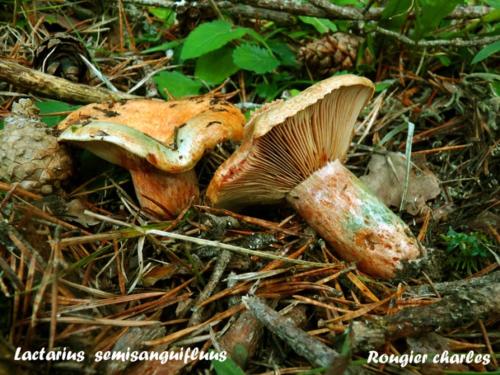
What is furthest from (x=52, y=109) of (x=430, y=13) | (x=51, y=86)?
(x=430, y=13)

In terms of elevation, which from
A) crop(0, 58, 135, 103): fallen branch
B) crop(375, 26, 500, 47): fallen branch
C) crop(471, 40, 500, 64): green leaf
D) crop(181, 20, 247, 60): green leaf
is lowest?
crop(0, 58, 135, 103): fallen branch

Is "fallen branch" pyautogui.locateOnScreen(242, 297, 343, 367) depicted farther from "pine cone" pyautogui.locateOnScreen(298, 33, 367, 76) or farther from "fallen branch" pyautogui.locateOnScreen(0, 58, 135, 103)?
"pine cone" pyautogui.locateOnScreen(298, 33, 367, 76)

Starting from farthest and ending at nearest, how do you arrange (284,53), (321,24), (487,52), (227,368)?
(321,24)
(284,53)
(487,52)
(227,368)

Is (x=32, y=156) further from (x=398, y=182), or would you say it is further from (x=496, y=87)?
(x=496, y=87)

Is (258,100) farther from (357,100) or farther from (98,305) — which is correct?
(98,305)

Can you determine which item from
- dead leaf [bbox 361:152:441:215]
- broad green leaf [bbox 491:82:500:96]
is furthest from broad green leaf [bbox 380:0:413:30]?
dead leaf [bbox 361:152:441:215]

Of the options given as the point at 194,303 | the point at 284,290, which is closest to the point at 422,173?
the point at 284,290
